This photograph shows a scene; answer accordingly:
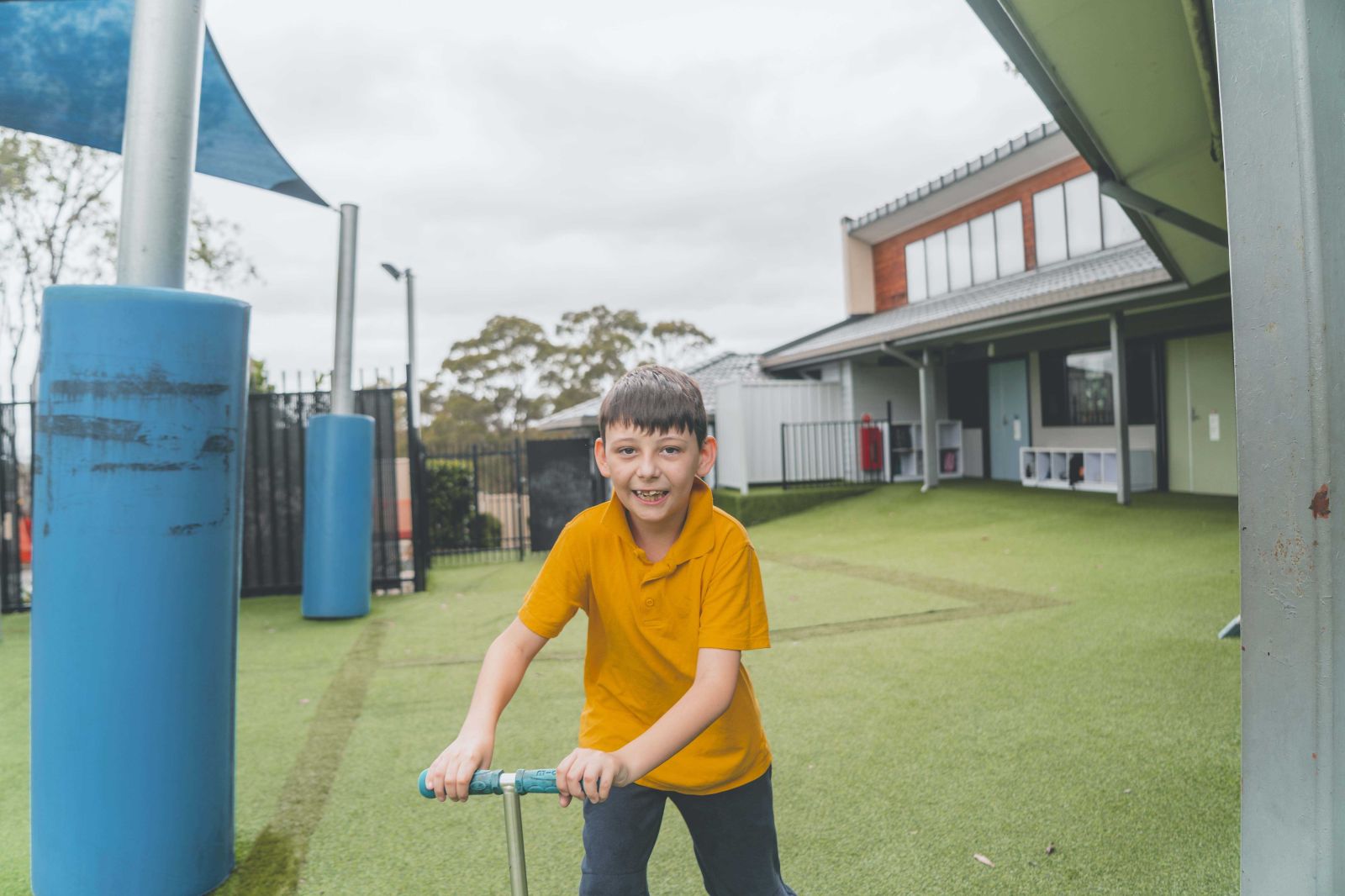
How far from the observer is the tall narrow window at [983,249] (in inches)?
687

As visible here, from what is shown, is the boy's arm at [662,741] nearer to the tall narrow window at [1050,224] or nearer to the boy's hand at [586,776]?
the boy's hand at [586,776]

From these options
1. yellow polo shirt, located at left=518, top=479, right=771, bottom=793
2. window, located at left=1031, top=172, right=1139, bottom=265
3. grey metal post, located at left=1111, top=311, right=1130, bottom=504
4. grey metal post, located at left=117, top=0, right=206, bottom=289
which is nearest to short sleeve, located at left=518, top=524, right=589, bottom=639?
yellow polo shirt, located at left=518, top=479, right=771, bottom=793

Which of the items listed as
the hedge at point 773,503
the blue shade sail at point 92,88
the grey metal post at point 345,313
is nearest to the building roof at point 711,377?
the hedge at point 773,503

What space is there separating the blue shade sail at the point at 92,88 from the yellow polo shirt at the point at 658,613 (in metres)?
4.52

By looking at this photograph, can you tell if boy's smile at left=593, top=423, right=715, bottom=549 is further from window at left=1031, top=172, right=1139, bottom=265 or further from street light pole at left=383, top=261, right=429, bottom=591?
window at left=1031, top=172, right=1139, bottom=265

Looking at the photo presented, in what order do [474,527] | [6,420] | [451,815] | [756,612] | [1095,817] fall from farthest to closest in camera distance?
1. [474,527]
2. [6,420]
3. [451,815]
4. [1095,817]
5. [756,612]

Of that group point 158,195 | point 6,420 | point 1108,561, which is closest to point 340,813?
point 158,195

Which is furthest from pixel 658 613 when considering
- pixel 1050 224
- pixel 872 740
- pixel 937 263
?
pixel 937 263

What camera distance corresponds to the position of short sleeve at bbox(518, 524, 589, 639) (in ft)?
6.03

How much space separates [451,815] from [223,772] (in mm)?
880

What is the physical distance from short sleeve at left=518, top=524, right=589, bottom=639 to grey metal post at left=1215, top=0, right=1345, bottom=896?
120 centimetres

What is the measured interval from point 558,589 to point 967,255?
1781 cm

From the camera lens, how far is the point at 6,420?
8859mm

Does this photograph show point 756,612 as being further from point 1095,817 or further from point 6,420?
point 6,420
